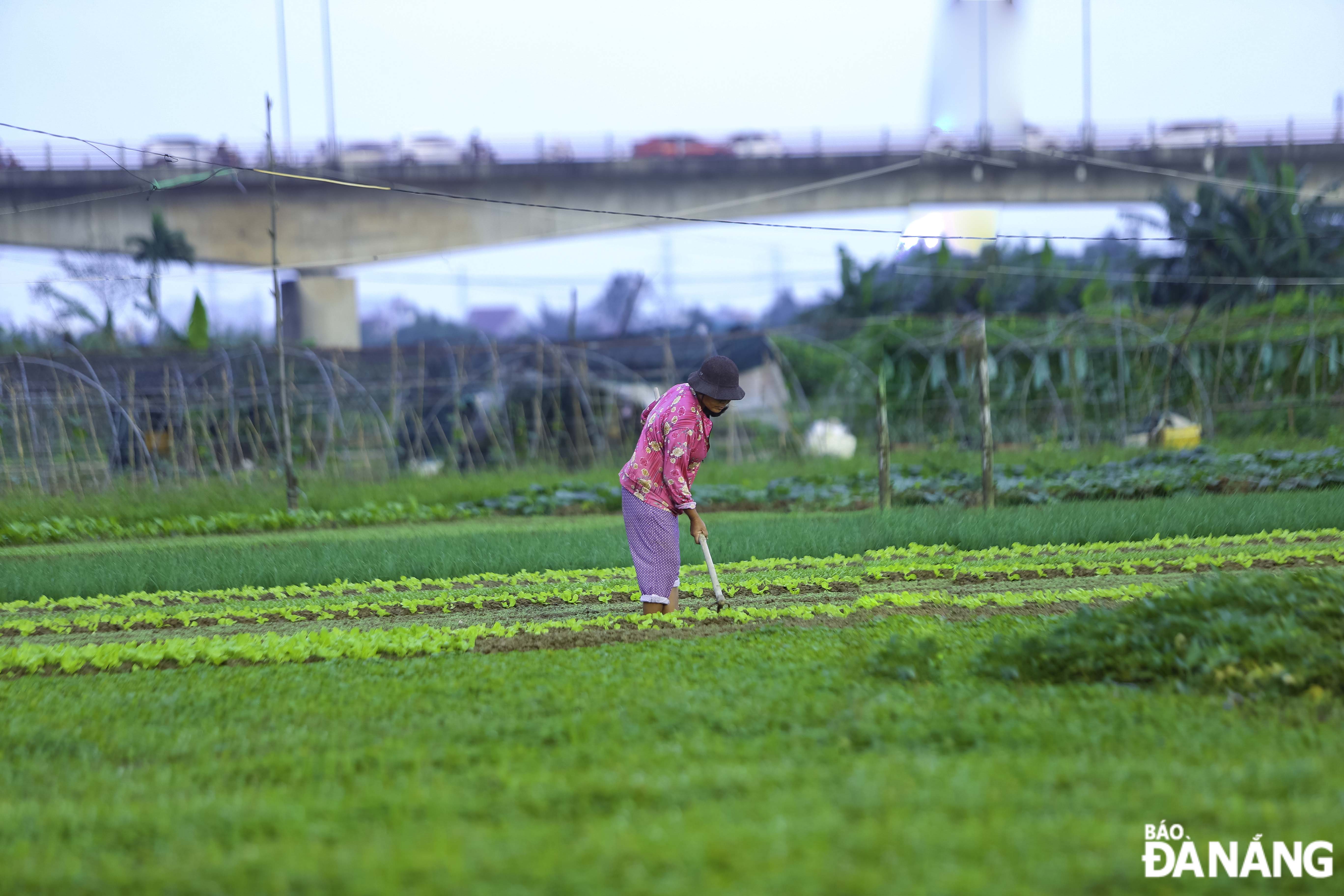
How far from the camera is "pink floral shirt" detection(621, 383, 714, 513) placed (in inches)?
246

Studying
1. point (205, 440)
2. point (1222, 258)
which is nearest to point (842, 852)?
point (205, 440)

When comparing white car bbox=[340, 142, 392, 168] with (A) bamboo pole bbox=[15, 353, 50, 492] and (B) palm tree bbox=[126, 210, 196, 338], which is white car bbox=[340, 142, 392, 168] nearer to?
(B) palm tree bbox=[126, 210, 196, 338]

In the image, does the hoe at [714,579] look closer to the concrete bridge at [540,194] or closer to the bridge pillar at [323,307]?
the concrete bridge at [540,194]

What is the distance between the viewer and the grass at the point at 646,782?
2537mm

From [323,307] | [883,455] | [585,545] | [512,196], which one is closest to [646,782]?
[585,545]

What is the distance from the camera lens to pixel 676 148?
2905cm

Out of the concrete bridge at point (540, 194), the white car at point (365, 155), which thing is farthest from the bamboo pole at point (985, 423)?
the white car at point (365, 155)

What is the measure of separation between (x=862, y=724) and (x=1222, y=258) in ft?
97.4

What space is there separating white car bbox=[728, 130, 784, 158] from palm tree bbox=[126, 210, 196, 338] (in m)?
14.0

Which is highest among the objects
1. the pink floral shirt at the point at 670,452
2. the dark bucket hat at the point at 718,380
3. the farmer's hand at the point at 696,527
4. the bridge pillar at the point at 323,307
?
the bridge pillar at the point at 323,307

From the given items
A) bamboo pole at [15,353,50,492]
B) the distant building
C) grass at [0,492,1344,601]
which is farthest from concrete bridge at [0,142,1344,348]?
the distant building

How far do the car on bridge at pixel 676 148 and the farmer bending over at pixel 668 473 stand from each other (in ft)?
74.3

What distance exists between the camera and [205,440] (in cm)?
1877

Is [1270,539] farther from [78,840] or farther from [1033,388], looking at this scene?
[1033,388]
